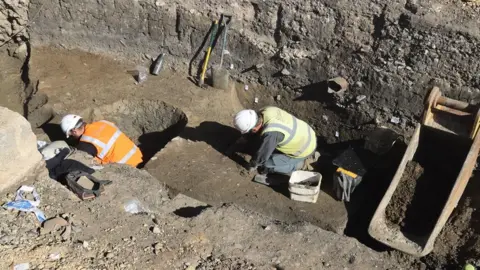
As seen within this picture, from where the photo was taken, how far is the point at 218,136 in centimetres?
791

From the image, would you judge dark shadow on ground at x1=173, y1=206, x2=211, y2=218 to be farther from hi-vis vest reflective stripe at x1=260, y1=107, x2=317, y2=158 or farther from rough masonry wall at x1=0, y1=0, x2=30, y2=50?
rough masonry wall at x1=0, y1=0, x2=30, y2=50

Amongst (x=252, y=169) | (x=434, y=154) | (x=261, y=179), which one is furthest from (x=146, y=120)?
(x=434, y=154)

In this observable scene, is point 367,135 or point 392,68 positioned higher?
point 392,68

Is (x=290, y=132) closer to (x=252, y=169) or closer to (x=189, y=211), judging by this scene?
(x=252, y=169)

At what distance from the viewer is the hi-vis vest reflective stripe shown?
6.90 metres

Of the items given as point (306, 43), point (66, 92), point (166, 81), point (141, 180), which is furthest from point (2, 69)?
point (306, 43)

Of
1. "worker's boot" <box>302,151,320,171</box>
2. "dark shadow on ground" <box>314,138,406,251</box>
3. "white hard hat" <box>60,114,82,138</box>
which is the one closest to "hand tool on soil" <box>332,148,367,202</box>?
"dark shadow on ground" <box>314,138,406,251</box>

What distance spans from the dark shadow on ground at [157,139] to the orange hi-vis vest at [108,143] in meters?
0.89

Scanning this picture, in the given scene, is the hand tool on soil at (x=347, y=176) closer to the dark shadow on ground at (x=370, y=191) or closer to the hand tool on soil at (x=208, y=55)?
the dark shadow on ground at (x=370, y=191)

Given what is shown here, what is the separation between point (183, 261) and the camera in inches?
204

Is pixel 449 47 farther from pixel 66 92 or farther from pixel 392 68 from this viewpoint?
pixel 66 92

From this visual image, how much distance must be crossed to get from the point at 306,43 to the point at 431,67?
1788 mm

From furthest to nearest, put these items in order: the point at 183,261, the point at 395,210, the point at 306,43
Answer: the point at 306,43, the point at 395,210, the point at 183,261

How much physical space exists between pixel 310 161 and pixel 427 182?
1.66 metres
